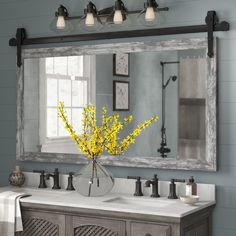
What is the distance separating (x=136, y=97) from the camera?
14.1 feet

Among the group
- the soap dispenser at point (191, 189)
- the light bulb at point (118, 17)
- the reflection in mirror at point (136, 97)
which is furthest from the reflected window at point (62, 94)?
the soap dispenser at point (191, 189)

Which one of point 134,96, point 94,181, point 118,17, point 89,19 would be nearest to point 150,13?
point 118,17

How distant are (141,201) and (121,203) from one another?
15 cm

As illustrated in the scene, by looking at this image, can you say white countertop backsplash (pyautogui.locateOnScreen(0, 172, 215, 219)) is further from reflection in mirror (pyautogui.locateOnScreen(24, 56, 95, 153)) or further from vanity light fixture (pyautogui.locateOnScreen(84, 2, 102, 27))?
vanity light fixture (pyautogui.locateOnScreen(84, 2, 102, 27))

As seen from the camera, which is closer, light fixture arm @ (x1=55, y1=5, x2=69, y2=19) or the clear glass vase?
the clear glass vase

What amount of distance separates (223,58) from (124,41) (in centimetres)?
80

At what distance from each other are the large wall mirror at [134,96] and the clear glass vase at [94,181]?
0.24 metres

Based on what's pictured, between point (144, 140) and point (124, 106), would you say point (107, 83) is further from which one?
point (144, 140)

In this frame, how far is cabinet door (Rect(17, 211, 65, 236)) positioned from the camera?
398 cm

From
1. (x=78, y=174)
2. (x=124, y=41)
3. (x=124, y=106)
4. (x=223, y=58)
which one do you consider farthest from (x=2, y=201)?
(x=223, y=58)

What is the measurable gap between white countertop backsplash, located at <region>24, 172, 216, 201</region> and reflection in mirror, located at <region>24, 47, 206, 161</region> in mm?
210

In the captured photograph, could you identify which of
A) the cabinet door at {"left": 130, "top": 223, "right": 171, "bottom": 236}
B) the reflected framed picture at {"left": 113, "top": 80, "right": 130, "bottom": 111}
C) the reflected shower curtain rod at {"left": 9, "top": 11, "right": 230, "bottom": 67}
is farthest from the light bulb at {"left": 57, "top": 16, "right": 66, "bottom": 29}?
the cabinet door at {"left": 130, "top": 223, "right": 171, "bottom": 236}

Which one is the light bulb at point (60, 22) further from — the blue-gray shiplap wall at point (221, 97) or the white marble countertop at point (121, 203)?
the white marble countertop at point (121, 203)

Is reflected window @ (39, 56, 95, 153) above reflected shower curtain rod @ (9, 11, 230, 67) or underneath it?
underneath
